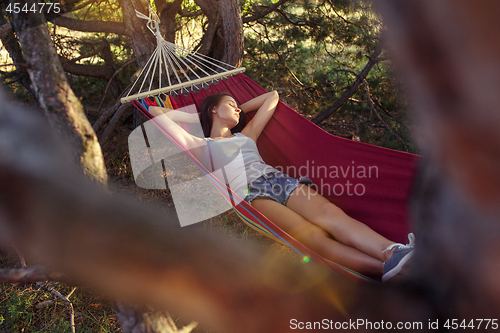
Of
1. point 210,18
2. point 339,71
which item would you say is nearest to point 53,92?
point 210,18

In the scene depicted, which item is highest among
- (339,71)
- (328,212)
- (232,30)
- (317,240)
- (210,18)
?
(210,18)

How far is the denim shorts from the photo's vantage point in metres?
1.67

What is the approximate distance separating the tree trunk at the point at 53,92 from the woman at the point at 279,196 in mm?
1011

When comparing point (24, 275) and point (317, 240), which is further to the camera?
point (317, 240)

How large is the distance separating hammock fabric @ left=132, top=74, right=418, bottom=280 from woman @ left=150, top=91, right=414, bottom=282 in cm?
10

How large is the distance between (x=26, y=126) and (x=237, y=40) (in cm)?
268

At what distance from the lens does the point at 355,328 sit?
1.82 feet

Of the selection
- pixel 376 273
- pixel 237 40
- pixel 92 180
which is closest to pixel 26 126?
pixel 92 180

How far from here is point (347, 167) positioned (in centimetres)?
172

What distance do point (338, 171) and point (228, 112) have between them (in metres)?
0.84

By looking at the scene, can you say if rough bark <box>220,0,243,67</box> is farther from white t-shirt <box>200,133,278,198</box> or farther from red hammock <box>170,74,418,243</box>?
white t-shirt <box>200,133,278,198</box>

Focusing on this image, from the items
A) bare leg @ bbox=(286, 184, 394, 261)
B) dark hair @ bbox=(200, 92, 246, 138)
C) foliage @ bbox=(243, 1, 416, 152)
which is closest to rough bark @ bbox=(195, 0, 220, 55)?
foliage @ bbox=(243, 1, 416, 152)

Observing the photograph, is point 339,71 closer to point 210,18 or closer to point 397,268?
point 210,18

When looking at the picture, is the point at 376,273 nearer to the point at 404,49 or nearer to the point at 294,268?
the point at 294,268
